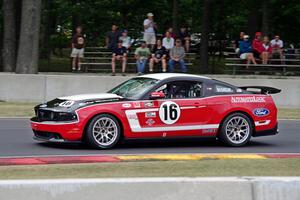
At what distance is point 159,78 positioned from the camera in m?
13.2

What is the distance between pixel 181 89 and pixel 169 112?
58 cm

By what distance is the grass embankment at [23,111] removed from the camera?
19141 mm

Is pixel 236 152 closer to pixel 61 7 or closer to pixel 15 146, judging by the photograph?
pixel 15 146

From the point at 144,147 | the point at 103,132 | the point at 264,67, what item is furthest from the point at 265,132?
the point at 264,67

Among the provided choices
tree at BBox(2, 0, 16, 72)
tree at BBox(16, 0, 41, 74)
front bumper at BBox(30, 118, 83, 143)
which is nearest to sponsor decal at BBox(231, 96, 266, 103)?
front bumper at BBox(30, 118, 83, 143)

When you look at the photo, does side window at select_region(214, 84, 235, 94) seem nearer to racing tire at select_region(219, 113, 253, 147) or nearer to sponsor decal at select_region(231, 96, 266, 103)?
sponsor decal at select_region(231, 96, 266, 103)

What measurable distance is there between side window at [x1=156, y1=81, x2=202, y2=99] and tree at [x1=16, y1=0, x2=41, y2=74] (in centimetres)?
1393

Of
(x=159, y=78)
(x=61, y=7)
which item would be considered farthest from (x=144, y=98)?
(x=61, y=7)

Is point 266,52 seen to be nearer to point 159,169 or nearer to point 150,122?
point 150,122

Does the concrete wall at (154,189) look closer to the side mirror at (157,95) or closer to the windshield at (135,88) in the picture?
the side mirror at (157,95)

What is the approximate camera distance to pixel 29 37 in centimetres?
2645

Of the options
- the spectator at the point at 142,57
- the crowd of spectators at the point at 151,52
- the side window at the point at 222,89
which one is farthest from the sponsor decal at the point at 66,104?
the spectator at the point at 142,57

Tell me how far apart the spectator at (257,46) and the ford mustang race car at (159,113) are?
1387 centimetres

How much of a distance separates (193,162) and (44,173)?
8.21 ft
